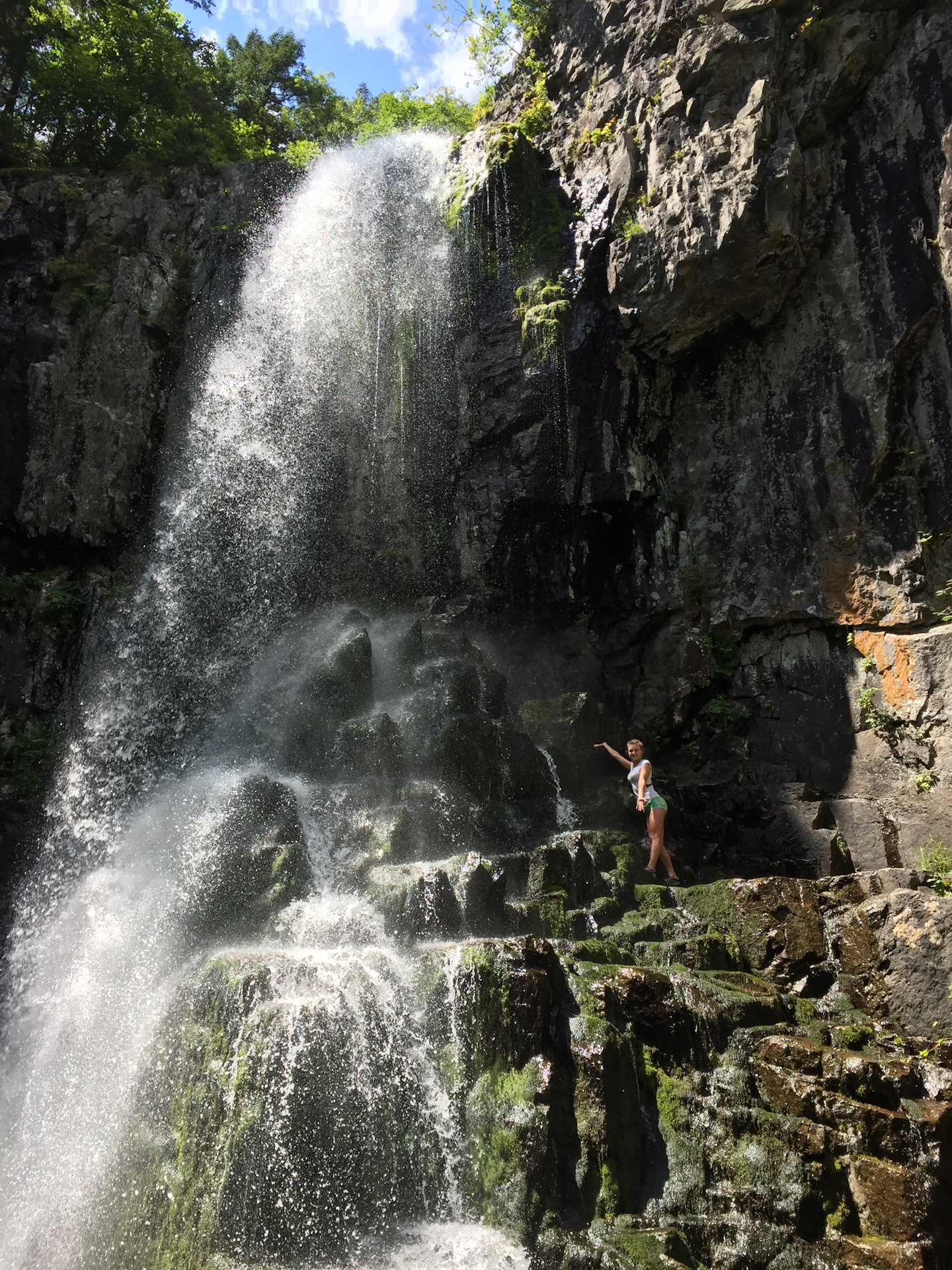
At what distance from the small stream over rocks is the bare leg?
26 centimetres

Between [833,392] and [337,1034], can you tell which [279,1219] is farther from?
[833,392]

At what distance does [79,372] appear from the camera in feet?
46.9

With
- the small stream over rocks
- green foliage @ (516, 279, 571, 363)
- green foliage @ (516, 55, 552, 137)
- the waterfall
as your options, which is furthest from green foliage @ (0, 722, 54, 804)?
green foliage @ (516, 55, 552, 137)

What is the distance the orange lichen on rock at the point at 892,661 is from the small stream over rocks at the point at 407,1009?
2.81m

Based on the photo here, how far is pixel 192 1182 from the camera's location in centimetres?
571

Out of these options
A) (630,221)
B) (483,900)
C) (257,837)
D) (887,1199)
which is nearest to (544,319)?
(630,221)

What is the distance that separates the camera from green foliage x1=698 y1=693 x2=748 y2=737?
469 inches

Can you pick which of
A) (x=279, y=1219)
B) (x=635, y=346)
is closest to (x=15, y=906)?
(x=279, y=1219)

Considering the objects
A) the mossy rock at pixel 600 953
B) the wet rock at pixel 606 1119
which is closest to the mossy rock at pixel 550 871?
the mossy rock at pixel 600 953

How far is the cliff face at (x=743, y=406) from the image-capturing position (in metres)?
10.3

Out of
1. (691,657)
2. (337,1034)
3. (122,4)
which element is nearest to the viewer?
(337,1034)

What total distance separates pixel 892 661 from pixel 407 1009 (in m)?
7.33

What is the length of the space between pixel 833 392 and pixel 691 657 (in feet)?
13.7

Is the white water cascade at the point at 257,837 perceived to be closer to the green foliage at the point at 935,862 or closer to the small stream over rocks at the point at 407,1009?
the small stream over rocks at the point at 407,1009
